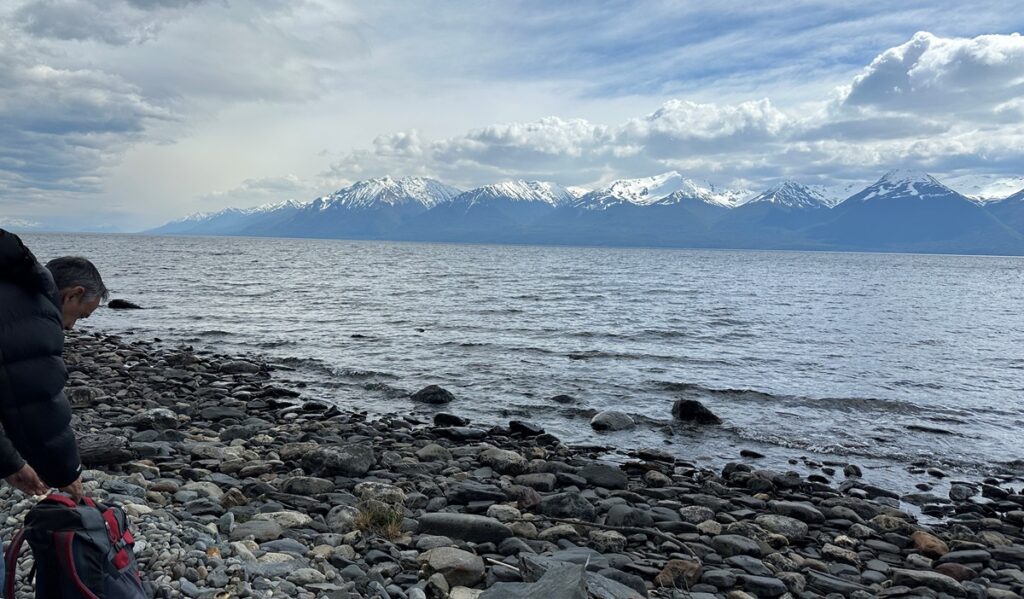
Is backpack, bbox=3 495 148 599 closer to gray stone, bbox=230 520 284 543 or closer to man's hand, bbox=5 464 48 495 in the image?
man's hand, bbox=5 464 48 495

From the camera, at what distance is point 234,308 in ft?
131

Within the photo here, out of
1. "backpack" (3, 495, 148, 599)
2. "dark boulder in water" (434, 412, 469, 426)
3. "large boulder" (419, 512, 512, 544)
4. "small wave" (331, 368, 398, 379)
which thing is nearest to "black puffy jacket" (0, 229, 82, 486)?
"backpack" (3, 495, 148, 599)

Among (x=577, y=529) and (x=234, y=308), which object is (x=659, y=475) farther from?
(x=234, y=308)

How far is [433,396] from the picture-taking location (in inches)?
745

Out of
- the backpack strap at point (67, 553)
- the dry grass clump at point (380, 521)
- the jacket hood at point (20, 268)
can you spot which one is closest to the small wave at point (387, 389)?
the dry grass clump at point (380, 521)

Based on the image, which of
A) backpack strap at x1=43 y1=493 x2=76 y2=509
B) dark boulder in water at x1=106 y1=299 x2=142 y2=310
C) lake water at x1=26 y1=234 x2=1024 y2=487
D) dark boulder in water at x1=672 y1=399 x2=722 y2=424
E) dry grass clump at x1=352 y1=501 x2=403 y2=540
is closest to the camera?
backpack strap at x1=43 y1=493 x2=76 y2=509

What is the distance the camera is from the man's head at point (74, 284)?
15.6 ft

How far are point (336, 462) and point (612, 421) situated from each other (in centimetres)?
805

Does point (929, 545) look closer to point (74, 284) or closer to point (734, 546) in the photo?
point (734, 546)

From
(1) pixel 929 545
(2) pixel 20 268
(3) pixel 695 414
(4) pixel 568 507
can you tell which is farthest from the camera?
(3) pixel 695 414

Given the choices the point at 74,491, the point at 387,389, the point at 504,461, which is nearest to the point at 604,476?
the point at 504,461

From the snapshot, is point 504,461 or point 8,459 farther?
point 504,461

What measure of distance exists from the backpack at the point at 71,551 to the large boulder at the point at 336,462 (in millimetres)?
6452

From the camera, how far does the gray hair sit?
4.74 metres
